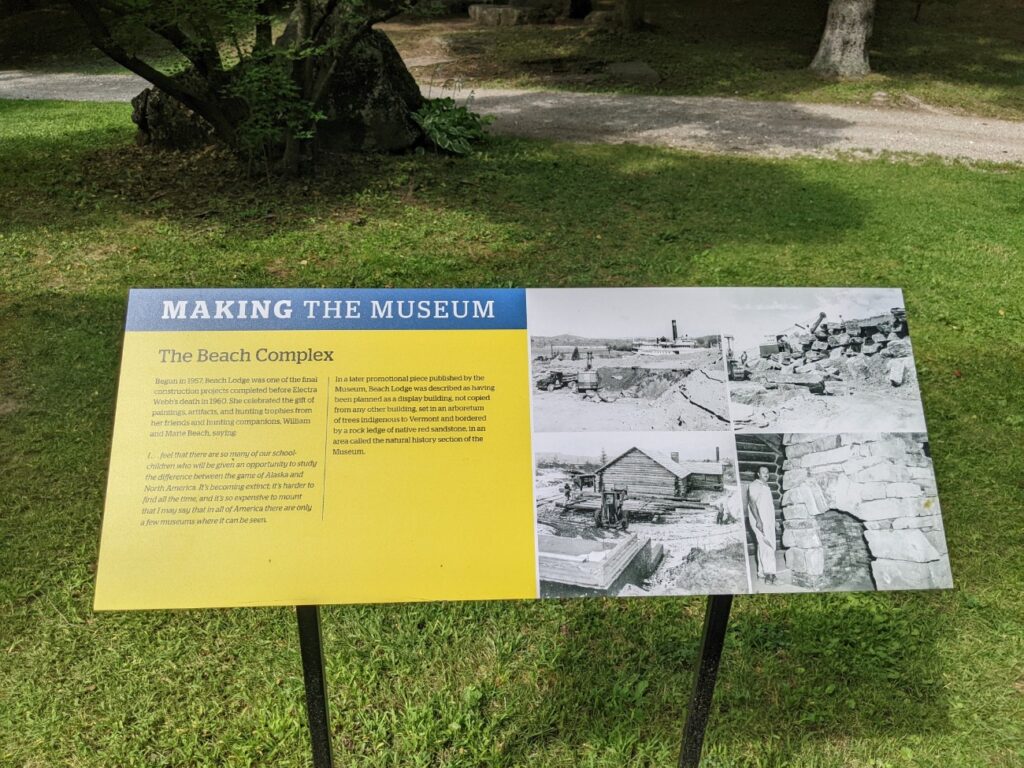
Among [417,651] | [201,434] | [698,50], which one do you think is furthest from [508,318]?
[698,50]

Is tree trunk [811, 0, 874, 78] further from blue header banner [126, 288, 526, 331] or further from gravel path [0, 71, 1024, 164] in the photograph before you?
blue header banner [126, 288, 526, 331]

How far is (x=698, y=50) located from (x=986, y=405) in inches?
530

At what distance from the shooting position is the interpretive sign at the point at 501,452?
207cm

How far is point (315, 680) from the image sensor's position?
236cm

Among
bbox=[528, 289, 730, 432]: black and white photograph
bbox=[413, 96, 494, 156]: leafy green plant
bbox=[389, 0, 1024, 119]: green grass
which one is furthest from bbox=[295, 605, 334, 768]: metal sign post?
bbox=[389, 0, 1024, 119]: green grass

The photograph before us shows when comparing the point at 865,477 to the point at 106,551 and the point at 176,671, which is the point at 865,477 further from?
the point at 176,671

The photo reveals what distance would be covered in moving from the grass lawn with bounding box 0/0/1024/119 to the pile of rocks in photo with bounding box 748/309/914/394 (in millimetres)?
12127

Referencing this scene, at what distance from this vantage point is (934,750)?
2.90 m

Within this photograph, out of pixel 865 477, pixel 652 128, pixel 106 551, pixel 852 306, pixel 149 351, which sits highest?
pixel 852 306

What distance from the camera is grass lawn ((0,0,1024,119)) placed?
13.9m

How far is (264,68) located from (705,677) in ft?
21.3

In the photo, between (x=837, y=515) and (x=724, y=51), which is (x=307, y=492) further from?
(x=724, y=51)

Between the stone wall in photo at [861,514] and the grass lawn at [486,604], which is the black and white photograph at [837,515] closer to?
the stone wall in photo at [861,514]

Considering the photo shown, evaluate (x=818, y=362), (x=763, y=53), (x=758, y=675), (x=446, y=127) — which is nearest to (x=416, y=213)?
(x=446, y=127)
